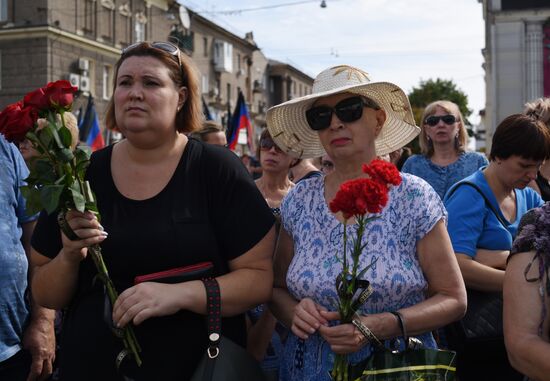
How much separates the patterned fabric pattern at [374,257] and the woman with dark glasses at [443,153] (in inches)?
118

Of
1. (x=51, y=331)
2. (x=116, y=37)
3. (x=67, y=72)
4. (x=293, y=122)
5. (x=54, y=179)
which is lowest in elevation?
(x=51, y=331)

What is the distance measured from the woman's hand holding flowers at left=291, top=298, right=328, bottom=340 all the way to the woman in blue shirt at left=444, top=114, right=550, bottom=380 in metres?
1.15

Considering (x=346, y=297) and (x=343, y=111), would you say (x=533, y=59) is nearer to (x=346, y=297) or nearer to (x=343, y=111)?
(x=343, y=111)

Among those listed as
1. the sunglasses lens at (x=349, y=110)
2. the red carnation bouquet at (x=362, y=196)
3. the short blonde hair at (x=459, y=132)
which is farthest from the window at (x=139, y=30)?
the red carnation bouquet at (x=362, y=196)

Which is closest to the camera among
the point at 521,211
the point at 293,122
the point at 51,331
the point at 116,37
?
the point at 293,122

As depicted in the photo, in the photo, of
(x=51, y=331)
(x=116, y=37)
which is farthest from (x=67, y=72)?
(x=51, y=331)

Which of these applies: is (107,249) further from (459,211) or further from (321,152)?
(459,211)

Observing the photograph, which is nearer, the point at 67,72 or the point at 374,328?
the point at 374,328

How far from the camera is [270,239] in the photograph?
2750 mm

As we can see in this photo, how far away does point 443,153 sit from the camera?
5.80 m

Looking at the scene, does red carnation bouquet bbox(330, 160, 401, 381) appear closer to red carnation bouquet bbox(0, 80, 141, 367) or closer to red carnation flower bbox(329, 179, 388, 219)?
red carnation flower bbox(329, 179, 388, 219)

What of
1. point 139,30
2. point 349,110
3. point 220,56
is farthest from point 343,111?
point 220,56

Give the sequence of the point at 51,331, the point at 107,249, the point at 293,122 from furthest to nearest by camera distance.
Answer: the point at 51,331 < the point at 293,122 < the point at 107,249

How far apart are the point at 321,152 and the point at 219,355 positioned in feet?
3.95
